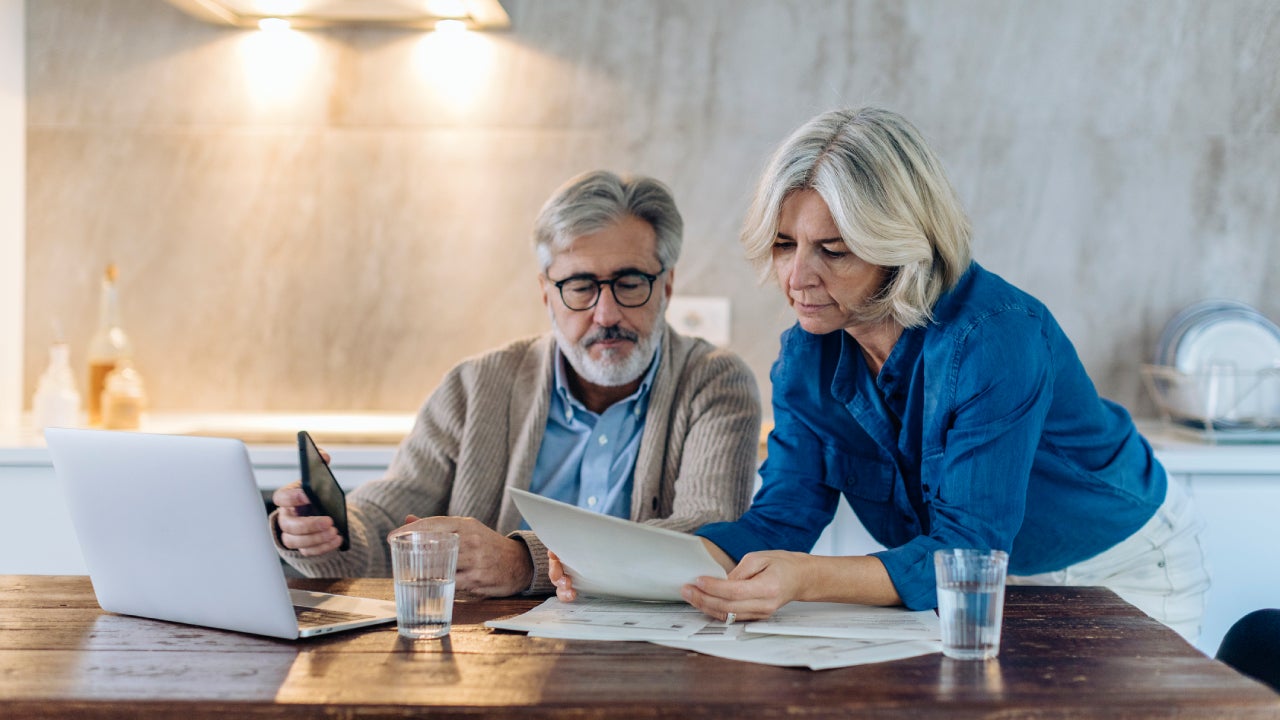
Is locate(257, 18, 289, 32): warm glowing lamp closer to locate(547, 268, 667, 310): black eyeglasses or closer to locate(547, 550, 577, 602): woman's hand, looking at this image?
locate(547, 268, 667, 310): black eyeglasses

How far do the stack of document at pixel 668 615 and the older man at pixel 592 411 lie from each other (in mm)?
406

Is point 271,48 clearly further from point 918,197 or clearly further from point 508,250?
point 918,197

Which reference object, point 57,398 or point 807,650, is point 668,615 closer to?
point 807,650

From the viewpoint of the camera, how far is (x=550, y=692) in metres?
0.97

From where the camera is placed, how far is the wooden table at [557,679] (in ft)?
3.06

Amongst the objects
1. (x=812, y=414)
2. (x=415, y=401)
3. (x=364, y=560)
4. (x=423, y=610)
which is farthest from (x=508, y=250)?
(x=423, y=610)

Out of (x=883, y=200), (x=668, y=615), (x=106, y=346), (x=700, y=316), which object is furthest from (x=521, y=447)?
(x=106, y=346)

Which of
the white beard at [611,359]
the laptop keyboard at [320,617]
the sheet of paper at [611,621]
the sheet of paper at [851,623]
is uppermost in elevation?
the white beard at [611,359]

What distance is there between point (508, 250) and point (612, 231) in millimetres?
1125

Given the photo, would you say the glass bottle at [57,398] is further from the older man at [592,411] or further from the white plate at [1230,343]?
the white plate at [1230,343]

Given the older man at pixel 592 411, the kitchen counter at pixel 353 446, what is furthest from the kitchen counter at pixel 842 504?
the older man at pixel 592 411

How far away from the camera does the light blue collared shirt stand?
1.84 m

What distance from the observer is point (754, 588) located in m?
1.18

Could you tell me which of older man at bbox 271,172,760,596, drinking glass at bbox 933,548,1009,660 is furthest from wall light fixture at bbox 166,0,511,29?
drinking glass at bbox 933,548,1009,660
